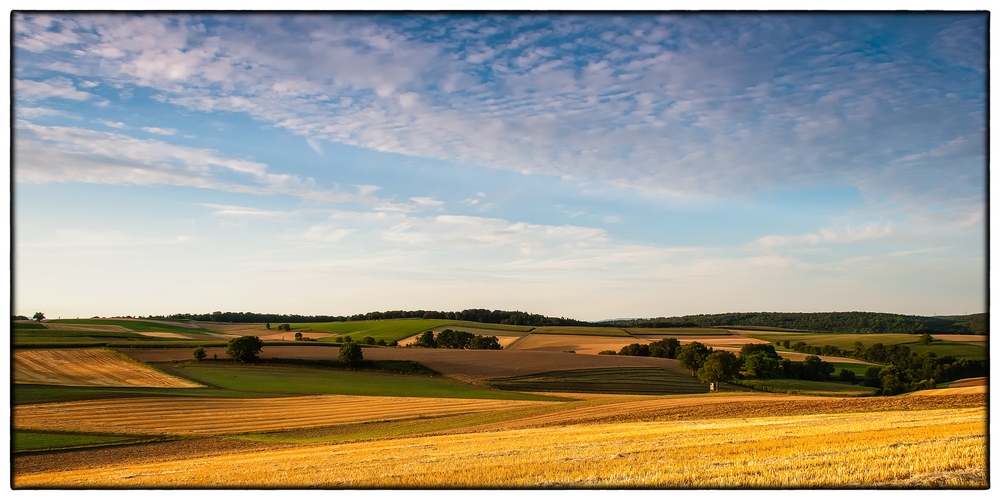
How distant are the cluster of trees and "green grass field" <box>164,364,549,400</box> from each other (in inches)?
829

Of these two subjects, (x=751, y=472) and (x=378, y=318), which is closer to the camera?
(x=751, y=472)

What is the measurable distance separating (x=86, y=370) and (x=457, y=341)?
39881 millimetres

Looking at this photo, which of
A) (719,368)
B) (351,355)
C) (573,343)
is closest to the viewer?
(719,368)

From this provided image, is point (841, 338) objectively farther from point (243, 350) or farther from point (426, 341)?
point (243, 350)

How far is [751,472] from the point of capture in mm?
9164

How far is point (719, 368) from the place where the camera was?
4509cm

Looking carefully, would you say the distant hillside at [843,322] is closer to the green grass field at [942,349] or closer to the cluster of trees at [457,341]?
the green grass field at [942,349]

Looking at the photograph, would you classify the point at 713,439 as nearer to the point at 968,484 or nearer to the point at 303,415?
the point at 968,484

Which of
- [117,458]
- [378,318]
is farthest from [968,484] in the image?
[378,318]

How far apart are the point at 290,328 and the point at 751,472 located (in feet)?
293

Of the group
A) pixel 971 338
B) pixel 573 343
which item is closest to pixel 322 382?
pixel 573 343

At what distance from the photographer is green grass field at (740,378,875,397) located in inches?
1699

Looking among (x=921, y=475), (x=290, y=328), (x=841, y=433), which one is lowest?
(x=290, y=328)

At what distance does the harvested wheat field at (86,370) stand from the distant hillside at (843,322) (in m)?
41.0
